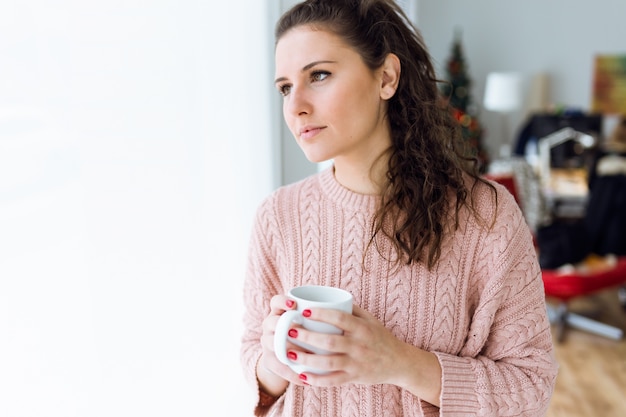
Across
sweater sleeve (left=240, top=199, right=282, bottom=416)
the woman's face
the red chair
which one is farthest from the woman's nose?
the red chair

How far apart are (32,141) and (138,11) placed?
33 cm

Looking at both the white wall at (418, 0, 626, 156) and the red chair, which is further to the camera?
the white wall at (418, 0, 626, 156)

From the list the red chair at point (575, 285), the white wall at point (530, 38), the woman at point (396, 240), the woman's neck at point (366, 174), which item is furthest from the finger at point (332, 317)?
the white wall at point (530, 38)

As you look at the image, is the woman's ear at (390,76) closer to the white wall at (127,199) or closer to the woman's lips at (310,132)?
the woman's lips at (310,132)

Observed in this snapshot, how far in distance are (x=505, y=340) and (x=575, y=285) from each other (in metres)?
2.79

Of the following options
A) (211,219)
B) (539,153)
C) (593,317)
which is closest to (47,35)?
(211,219)

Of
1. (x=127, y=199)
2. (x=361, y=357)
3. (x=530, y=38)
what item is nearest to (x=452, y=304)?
(x=361, y=357)

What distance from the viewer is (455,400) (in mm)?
923

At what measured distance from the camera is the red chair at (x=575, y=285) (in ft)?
11.4

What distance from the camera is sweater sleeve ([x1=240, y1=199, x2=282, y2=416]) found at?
3.59 ft

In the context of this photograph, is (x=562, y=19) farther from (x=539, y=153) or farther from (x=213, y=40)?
(x=213, y=40)

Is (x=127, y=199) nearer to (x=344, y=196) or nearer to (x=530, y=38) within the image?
(x=344, y=196)

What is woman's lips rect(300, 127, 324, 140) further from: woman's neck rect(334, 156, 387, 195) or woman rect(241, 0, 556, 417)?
woman's neck rect(334, 156, 387, 195)

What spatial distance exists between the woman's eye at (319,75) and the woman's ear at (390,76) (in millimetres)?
112
